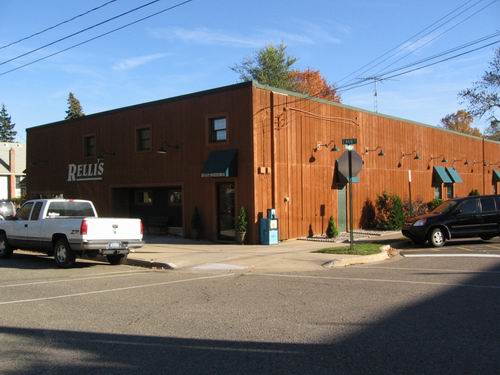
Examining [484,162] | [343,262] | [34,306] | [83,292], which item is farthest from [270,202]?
[484,162]

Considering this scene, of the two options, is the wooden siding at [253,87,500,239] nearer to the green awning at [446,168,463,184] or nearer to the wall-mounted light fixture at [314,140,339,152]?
the wall-mounted light fixture at [314,140,339,152]

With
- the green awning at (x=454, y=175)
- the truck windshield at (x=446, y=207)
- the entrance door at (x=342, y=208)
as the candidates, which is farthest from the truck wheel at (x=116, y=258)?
the green awning at (x=454, y=175)

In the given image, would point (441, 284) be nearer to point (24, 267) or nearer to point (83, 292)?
point (83, 292)

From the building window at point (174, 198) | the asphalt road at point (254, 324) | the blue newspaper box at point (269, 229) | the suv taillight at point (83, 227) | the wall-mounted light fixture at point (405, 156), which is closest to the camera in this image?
the asphalt road at point (254, 324)

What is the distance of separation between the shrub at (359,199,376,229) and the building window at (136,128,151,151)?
10.3m

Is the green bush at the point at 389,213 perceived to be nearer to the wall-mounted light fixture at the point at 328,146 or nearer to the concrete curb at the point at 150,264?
the wall-mounted light fixture at the point at 328,146

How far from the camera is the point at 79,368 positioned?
5.42m

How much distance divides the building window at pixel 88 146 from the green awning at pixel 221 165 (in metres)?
9.05

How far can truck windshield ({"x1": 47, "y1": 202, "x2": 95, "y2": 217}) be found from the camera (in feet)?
48.8

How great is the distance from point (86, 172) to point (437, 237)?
56.3 feet

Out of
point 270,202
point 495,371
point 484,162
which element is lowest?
point 495,371

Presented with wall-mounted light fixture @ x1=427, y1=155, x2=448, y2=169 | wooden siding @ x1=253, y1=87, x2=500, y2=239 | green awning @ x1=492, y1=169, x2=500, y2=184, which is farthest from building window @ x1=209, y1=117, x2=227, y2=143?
green awning @ x1=492, y1=169, x2=500, y2=184

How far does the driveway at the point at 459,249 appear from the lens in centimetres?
1580

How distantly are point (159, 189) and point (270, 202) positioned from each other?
641 cm
